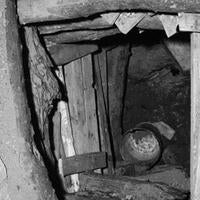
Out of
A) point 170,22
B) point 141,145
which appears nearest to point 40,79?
point 170,22

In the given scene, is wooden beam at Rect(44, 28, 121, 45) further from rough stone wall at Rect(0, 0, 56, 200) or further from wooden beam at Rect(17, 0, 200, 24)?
rough stone wall at Rect(0, 0, 56, 200)

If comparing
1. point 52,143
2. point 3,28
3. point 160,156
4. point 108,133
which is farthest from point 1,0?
point 160,156

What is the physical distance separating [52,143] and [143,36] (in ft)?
5.61

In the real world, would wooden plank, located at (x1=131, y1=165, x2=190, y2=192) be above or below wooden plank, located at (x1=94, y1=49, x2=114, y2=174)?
below

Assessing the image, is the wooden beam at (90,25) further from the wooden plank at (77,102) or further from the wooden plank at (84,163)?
the wooden plank at (84,163)

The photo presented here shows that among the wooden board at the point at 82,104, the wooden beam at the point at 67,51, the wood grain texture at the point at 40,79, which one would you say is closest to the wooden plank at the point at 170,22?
the wood grain texture at the point at 40,79

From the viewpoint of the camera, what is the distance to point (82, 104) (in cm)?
335

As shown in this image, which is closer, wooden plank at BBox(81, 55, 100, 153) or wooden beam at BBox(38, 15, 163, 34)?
wooden beam at BBox(38, 15, 163, 34)

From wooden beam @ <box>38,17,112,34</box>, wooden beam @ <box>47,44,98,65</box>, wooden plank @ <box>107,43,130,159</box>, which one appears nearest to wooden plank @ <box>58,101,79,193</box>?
wooden beam @ <box>47,44,98,65</box>

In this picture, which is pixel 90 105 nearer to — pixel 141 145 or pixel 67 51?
pixel 67 51

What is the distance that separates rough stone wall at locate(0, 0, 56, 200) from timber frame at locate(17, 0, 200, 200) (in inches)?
6.0

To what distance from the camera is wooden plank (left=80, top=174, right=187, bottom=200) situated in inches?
114

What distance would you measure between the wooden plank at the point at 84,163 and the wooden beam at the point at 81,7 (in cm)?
131

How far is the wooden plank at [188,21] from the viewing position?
196 cm
